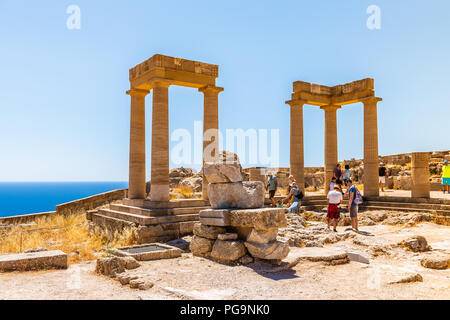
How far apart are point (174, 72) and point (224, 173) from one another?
670 centimetres

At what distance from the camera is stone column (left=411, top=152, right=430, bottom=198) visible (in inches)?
652

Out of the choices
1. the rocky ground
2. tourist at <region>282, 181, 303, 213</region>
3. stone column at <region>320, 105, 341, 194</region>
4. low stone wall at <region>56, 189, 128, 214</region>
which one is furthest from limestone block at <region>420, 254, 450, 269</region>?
low stone wall at <region>56, 189, 128, 214</region>

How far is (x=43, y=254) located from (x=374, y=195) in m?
15.8

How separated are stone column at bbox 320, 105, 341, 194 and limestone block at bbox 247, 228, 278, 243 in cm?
1378

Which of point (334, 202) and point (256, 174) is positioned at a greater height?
point (256, 174)

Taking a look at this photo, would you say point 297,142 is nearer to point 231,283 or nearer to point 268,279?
point 268,279

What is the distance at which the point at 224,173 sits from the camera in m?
9.30

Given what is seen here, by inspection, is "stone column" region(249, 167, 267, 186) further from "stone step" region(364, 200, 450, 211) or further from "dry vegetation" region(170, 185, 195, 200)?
"stone step" region(364, 200, 450, 211)

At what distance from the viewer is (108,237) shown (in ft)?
44.6

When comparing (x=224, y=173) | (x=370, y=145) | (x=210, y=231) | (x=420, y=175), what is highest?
(x=370, y=145)

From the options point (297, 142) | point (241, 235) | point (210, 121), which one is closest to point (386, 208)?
point (297, 142)

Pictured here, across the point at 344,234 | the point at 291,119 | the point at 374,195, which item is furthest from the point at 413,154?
the point at 344,234
